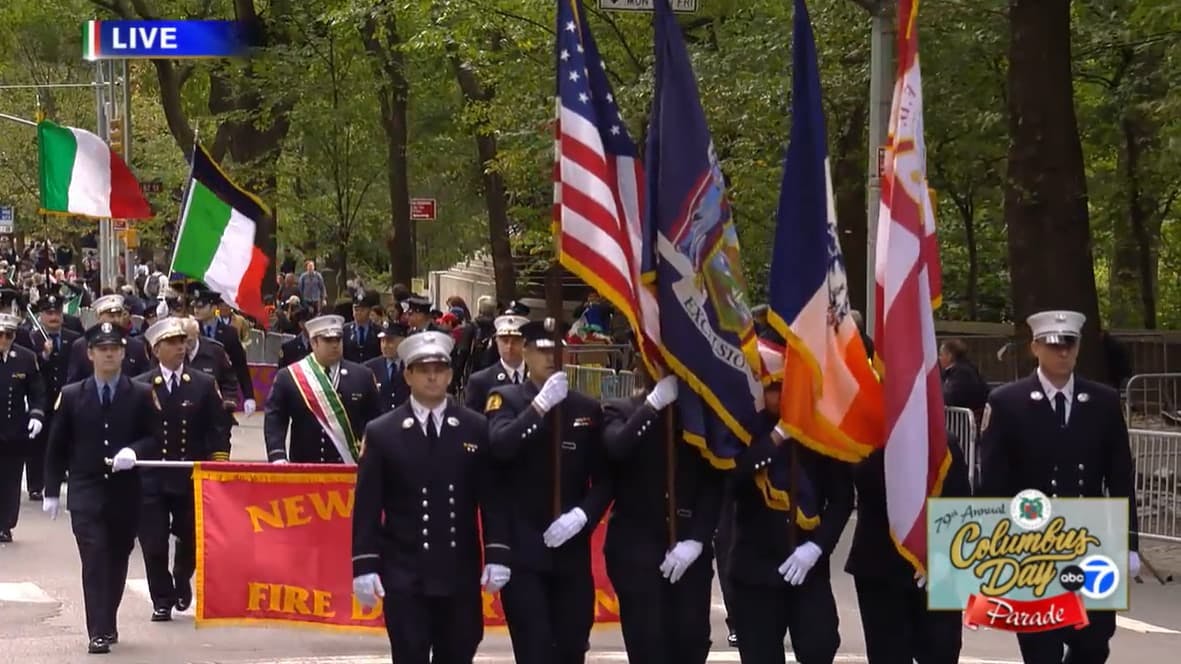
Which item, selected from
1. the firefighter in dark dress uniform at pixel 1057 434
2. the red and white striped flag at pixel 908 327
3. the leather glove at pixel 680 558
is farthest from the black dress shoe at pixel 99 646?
the firefighter in dark dress uniform at pixel 1057 434

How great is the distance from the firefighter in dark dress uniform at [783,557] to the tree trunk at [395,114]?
25.4 m

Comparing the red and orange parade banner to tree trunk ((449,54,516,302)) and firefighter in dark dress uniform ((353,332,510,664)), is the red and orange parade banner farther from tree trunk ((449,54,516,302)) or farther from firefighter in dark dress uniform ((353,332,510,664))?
tree trunk ((449,54,516,302))

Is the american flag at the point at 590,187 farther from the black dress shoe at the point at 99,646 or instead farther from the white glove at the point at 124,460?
the black dress shoe at the point at 99,646

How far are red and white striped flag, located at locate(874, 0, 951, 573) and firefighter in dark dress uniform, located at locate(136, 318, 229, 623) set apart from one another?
16.6ft

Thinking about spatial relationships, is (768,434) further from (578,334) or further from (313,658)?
(578,334)

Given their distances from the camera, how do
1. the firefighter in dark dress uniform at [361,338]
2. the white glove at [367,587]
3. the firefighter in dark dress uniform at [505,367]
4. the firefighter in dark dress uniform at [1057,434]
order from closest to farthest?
the white glove at [367,587] < the firefighter in dark dress uniform at [1057,434] < the firefighter in dark dress uniform at [505,367] < the firefighter in dark dress uniform at [361,338]

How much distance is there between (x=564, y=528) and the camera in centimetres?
879

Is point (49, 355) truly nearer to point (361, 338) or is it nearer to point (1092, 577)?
point (361, 338)

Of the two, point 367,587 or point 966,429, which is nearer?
point 367,587

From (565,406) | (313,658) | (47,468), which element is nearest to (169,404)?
(47,468)

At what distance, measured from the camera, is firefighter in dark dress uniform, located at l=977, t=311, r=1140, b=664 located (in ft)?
29.6

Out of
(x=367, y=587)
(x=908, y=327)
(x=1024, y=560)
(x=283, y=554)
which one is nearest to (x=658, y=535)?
(x=367, y=587)

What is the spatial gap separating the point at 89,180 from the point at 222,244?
1001 cm

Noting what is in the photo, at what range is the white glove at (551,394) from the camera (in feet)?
28.7
